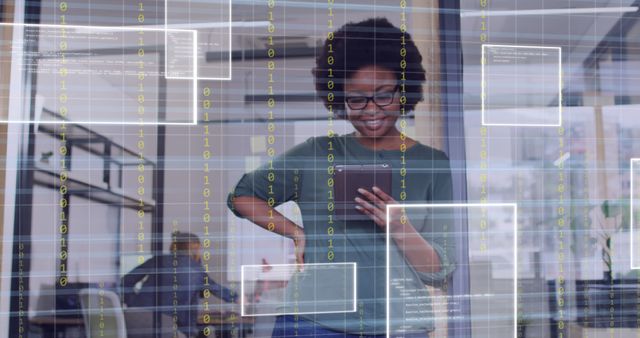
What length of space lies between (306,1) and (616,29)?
57 centimetres

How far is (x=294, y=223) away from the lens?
1.12 m

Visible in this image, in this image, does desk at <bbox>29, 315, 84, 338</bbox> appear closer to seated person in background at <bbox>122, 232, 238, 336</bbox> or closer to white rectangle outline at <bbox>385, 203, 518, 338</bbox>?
seated person in background at <bbox>122, 232, 238, 336</bbox>

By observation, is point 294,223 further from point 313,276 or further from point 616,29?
point 616,29

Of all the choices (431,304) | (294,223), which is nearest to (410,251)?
(431,304)

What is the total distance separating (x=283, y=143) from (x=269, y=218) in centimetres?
13

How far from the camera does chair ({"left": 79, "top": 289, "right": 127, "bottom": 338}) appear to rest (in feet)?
3.52

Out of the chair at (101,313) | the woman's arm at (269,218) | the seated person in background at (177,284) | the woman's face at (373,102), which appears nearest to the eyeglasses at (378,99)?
the woman's face at (373,102)

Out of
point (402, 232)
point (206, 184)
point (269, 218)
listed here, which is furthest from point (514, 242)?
point (206, 184)

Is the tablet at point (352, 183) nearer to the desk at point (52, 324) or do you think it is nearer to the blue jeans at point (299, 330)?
the blue jeans at point (299, 330)

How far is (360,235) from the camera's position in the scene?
1135 mm

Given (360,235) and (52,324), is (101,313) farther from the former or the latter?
(360,235)

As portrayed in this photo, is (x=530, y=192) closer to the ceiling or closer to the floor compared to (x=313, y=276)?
closer to the ceiling

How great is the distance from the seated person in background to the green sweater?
0.38 ft

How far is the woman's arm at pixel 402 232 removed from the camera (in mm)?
1136
